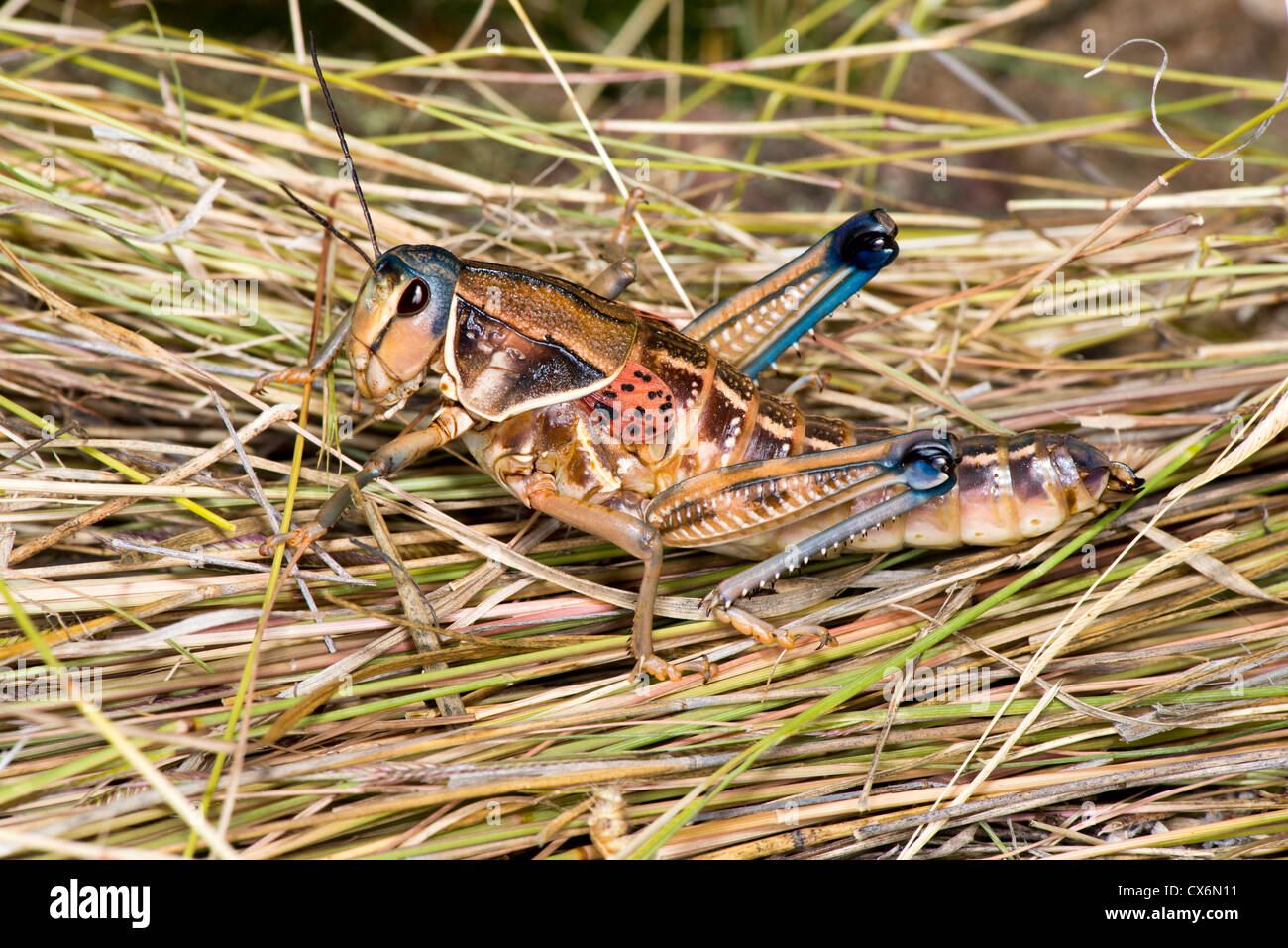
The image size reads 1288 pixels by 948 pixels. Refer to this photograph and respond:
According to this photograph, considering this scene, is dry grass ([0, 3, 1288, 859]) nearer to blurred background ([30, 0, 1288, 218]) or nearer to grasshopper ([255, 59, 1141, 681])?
grasshopper ([255, 59, 1141, 681])

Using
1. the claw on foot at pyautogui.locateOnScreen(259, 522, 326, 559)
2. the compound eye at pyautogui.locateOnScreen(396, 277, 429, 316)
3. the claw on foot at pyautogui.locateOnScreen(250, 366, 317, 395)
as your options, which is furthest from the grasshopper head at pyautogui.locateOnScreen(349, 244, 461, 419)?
the claw on foot at pyautogui.locateOnScreen(259, 522, 326, 559)

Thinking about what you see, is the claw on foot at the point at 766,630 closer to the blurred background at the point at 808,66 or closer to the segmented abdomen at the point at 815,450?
the segmented abdomen at the point at 815,450

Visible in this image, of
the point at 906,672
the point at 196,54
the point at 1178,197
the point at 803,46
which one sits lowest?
the point at 906,672

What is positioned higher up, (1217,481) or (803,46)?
(803,46)

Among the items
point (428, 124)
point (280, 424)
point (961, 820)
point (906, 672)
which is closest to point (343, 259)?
point (280, 424)

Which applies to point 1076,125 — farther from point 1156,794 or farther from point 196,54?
point 196,54

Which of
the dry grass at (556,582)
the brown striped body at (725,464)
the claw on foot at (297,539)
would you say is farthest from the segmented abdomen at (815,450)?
the claw on foot at (297,539)

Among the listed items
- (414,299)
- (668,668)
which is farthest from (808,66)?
(668,668)
